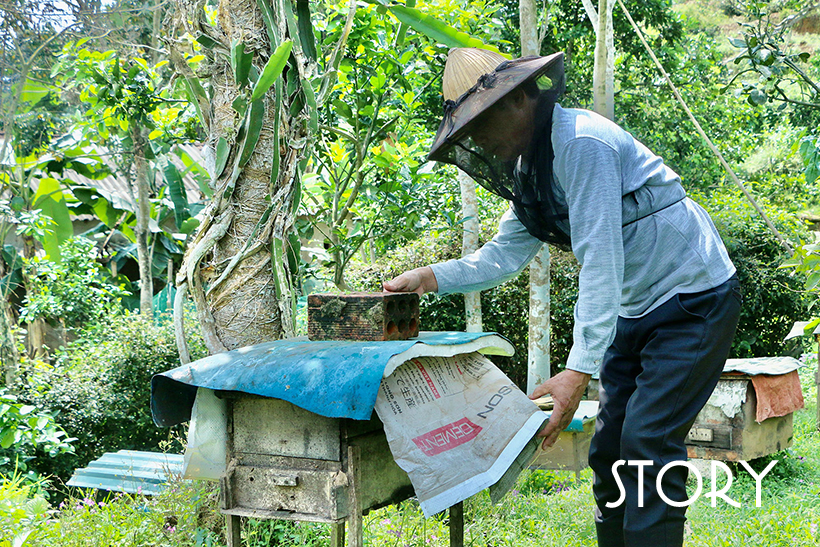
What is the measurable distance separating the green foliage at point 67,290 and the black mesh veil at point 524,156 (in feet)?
19.6

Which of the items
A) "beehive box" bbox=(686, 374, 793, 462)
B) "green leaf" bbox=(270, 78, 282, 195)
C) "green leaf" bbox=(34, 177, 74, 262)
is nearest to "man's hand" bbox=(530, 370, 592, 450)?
"green leaf" bbox=(270, 78, 282, 195)

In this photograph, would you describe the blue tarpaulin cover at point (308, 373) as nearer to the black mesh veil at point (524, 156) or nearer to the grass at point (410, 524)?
the black mesh veil at point (524, 156)

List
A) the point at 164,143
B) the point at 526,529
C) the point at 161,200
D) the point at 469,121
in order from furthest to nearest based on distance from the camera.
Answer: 1. the point at 161,200
2. the point at 164,143
3. the point at 526,529
4. the point at 469,121

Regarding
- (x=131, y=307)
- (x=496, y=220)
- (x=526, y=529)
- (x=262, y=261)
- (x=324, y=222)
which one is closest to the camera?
(x=262, y=261)

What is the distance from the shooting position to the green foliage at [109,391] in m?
5.06

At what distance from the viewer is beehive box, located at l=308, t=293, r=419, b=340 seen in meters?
2.20

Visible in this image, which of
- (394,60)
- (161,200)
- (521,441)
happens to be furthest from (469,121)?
(161,200)

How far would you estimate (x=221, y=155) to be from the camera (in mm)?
2736

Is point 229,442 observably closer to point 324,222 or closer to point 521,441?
point 521,441

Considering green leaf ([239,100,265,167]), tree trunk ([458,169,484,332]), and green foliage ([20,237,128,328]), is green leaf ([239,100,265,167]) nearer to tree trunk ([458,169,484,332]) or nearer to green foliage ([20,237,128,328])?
tree trunk ([458,169,484,332])

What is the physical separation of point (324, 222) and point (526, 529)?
6.26ft

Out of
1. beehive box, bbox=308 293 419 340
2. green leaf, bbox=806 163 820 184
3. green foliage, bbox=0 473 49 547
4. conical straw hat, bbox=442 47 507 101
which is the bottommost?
green foliage, bbox=0 473 49 547

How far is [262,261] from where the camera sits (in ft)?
9.12

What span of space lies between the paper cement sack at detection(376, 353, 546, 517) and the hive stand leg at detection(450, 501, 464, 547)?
0.44m
